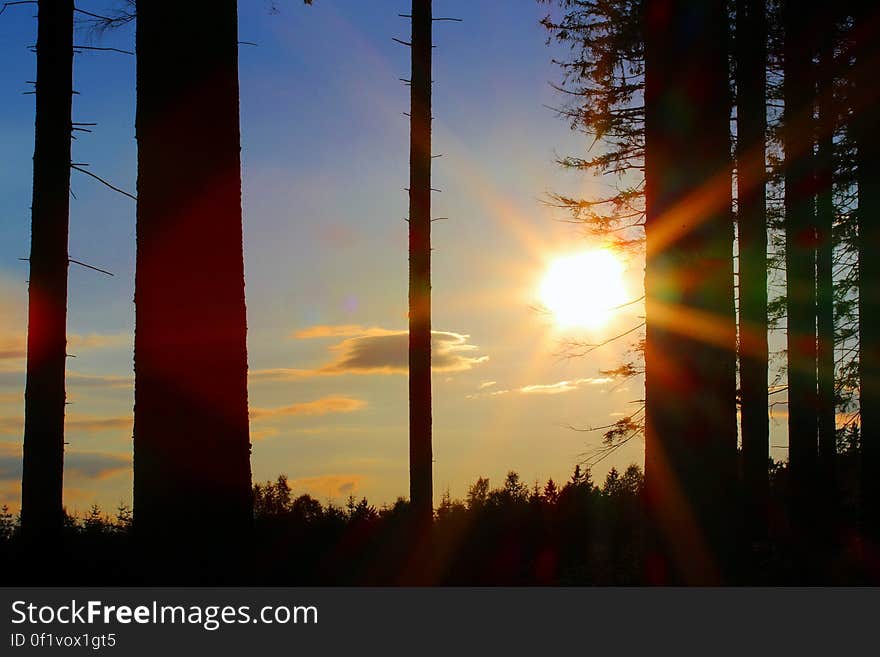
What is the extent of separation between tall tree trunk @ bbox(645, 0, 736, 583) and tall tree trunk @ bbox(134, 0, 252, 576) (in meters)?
2.98

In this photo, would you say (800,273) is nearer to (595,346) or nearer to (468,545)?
(595,346)

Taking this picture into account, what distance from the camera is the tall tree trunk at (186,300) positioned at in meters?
5.48

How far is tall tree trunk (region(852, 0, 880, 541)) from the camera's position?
38.4 ft

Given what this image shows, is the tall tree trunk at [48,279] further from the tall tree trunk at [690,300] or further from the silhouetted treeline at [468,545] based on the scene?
the tall tree trunk at [690,300]

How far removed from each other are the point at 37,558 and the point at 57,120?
274 inches

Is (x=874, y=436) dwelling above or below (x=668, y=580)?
above

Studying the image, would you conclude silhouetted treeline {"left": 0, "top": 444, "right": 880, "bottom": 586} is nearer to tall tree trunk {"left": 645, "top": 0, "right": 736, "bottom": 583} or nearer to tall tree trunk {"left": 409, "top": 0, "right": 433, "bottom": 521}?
tall tree trunk {"left": 409, "top": 0, "right": 433, "bottom": 521}

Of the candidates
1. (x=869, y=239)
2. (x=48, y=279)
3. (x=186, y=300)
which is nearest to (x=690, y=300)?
(x=186, y=300)

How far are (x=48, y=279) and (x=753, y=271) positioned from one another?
36.9 feet

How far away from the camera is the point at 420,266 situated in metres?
13.0
